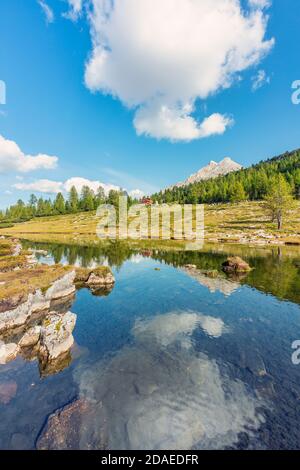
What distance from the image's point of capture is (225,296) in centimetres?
3188

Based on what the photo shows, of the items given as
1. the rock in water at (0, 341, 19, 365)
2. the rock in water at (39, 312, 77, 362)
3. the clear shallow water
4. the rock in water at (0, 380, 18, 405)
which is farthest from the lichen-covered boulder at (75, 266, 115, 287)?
the rock in water at (0, 380, 18, 405)

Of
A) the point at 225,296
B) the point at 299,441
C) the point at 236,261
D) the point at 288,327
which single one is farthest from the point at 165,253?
the point at 299,441

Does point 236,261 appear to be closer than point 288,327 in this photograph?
No

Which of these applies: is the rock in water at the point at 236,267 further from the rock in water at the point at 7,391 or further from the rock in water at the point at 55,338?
the rock in water at the point at 7,391

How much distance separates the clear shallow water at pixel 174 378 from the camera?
462 inches

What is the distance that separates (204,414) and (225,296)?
20382mm

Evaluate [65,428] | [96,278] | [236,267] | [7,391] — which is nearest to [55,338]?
[7,391]

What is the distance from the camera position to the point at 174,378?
1575 cm

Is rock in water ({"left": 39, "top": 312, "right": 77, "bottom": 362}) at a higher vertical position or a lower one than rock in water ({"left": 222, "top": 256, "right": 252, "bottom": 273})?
lower

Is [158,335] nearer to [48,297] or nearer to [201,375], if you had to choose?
[201,375]

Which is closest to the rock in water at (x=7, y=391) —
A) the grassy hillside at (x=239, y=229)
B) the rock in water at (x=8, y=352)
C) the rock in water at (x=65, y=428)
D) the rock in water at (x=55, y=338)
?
the rock in water at (x=55, y=338)

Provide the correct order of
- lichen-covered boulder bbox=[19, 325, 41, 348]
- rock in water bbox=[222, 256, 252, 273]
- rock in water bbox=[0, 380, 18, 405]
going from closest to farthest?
rock in water bbox=[0, 380, 18, 405] → lichen-covered boulder bbox=[19, 325, 41, 348] → rock in water bbox=[222, 256, 252, 273]

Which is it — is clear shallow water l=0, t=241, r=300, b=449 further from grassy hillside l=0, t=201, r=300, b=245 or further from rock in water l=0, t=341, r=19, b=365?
grassy hillside l=0, t=201, r=300, b=245

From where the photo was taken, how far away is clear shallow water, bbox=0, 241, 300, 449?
38.5 feet
